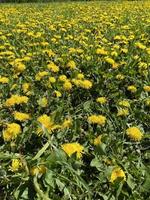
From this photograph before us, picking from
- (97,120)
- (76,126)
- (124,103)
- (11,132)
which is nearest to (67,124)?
(76,126)

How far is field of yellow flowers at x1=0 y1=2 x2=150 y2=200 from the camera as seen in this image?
2.45 metres

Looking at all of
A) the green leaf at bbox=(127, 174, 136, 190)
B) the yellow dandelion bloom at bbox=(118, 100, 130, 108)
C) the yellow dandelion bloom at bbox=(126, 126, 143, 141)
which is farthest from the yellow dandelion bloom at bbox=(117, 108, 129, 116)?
the green leaf at bbox=(127, 174, 136, 190)

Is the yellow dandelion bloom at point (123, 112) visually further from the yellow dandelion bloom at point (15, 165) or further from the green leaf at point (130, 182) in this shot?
the yellow dandelion bloom at point (15, 165)

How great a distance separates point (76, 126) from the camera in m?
3.09

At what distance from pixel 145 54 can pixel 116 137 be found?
2328mm

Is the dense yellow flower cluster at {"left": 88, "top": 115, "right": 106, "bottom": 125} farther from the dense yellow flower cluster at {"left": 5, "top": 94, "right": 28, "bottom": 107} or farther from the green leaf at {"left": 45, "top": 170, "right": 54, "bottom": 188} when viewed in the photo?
the green leaf at {"left": 45, "top": 170, "right": 54, "bottom": 188}

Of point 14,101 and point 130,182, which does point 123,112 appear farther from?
point 130,182

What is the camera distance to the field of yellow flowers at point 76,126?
2.45m

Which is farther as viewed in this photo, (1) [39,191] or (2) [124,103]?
(2) [124,103]

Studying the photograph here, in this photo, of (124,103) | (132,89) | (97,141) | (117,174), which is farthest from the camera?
(132,89)

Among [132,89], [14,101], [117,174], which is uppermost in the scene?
[117,174]

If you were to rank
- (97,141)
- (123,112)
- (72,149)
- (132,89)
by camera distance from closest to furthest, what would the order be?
(72,149)
(97,141)
(123,112)
(132,89)

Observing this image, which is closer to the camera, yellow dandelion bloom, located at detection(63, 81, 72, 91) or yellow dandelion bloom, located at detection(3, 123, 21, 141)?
yellow dandelion bloom, located at detection(3, 123, 21, 141)

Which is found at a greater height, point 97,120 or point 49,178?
point 49,178
